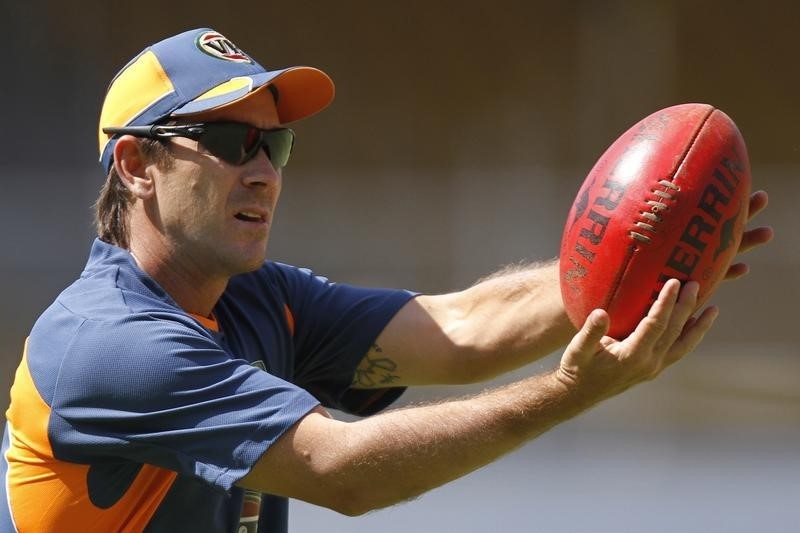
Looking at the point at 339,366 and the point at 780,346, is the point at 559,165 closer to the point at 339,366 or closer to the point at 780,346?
the point at 780,346

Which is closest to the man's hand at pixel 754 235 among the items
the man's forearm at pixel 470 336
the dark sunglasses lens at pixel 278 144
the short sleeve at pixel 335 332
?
the man's forearm at pixel 470 336

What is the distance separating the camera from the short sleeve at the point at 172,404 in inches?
91.2

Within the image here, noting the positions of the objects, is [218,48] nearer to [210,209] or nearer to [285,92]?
[285,92]

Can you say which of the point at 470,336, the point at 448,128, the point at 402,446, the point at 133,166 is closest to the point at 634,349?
the point at 402,446

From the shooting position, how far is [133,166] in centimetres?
276

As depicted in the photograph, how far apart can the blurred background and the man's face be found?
3.82 metres

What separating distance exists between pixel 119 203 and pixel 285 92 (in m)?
0.46

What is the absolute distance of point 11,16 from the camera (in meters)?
6.61

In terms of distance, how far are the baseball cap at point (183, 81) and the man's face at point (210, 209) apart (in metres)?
0.05

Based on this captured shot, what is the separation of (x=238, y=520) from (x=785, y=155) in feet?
15.7

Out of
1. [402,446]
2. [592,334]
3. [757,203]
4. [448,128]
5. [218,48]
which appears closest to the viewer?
[592,334]

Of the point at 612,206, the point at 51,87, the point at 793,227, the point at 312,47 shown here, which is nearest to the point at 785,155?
the point at 793,227

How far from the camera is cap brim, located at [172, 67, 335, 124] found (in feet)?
8.72

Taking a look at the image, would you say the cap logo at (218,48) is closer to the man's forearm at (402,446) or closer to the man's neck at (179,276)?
the man's neck at (179,276)
